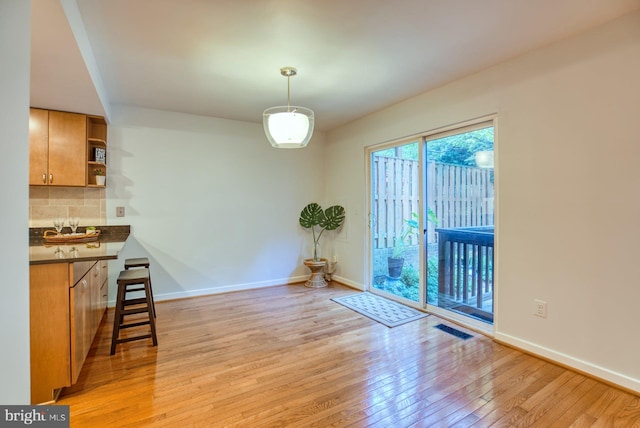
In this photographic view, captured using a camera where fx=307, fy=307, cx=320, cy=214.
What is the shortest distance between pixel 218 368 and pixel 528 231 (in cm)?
275

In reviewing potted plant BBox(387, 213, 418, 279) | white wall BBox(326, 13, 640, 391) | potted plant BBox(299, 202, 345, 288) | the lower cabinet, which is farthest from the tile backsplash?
white wall BBox(326, 13, 640, 391)

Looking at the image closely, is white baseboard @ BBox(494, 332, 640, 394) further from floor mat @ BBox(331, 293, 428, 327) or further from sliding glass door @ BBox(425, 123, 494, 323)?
floor mat @ BBox(331, 293, 428, 327)

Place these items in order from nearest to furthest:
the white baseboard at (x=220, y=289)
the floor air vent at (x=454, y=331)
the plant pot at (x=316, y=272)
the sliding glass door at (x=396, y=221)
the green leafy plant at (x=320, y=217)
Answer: the floor air vent at (x=454, y=331) < the sliding glass door at (x=396, y=221) < the white baseboard at (x=220, y=289) < the plant pot at (x=316, y=272) < the green leafy plant at (x=320, y=217)

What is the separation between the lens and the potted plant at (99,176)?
3496 mm

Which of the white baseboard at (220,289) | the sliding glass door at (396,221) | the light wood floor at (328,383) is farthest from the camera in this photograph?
the white baseboard at (220,289)

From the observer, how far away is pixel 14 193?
3.40 feet

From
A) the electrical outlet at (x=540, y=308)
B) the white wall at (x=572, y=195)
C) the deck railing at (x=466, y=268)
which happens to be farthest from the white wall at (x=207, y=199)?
the electrical outlet at (x=540, y=308)

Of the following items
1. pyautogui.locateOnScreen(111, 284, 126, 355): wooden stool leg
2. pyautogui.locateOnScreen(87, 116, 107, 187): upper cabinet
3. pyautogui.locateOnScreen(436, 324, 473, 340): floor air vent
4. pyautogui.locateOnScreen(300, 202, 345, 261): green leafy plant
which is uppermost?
pyautogui.locateOnScreen(87, 116, 107, 187): upper cabinet

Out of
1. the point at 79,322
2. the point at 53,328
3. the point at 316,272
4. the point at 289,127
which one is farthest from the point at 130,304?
the point at 316,272

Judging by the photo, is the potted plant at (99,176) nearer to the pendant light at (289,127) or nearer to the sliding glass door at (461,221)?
the pendant light at (289,127)

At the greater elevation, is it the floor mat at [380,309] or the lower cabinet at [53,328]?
the lower cabinet at [53,328]

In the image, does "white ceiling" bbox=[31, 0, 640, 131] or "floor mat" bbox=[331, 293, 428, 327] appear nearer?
"white ceiling" bbox=[31, 0, 640, 131]

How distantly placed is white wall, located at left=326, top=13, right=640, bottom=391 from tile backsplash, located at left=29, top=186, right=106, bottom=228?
4175 millimetres

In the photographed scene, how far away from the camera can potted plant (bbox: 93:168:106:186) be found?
350 centimetres
